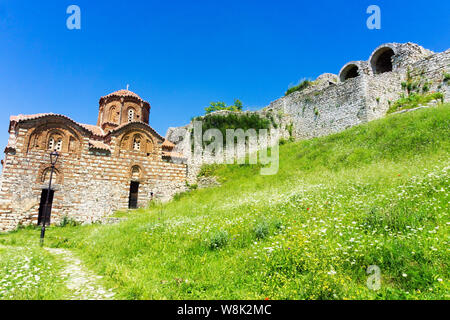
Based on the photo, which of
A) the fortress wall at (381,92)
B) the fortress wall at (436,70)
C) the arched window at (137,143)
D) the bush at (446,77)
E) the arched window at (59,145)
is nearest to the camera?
the arched window at (59,145)

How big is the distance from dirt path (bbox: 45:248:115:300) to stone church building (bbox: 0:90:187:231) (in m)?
11.1

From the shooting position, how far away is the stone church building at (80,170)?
1725 centimetres

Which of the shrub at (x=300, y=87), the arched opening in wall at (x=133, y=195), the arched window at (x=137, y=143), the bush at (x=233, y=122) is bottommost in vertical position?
the arched opening in wall at (x=133, y=195)

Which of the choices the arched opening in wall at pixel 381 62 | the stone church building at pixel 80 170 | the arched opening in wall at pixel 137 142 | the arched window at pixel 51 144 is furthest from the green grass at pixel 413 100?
the arched window at pixel 51 144

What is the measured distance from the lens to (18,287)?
5379mm

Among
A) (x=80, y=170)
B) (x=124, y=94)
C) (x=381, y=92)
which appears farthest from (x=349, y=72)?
(x=80, y=170)

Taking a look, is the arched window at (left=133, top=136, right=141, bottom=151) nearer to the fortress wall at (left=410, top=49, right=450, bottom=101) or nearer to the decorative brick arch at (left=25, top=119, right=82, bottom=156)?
the decorative brick arch at (left=25, top=119, right=82, bottom=156)

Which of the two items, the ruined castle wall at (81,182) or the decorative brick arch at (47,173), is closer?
the ruined castle wall at (81,182)

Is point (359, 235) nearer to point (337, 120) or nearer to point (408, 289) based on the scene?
point (408, 289)

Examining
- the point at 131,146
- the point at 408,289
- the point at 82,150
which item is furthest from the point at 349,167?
the point at 82,150
